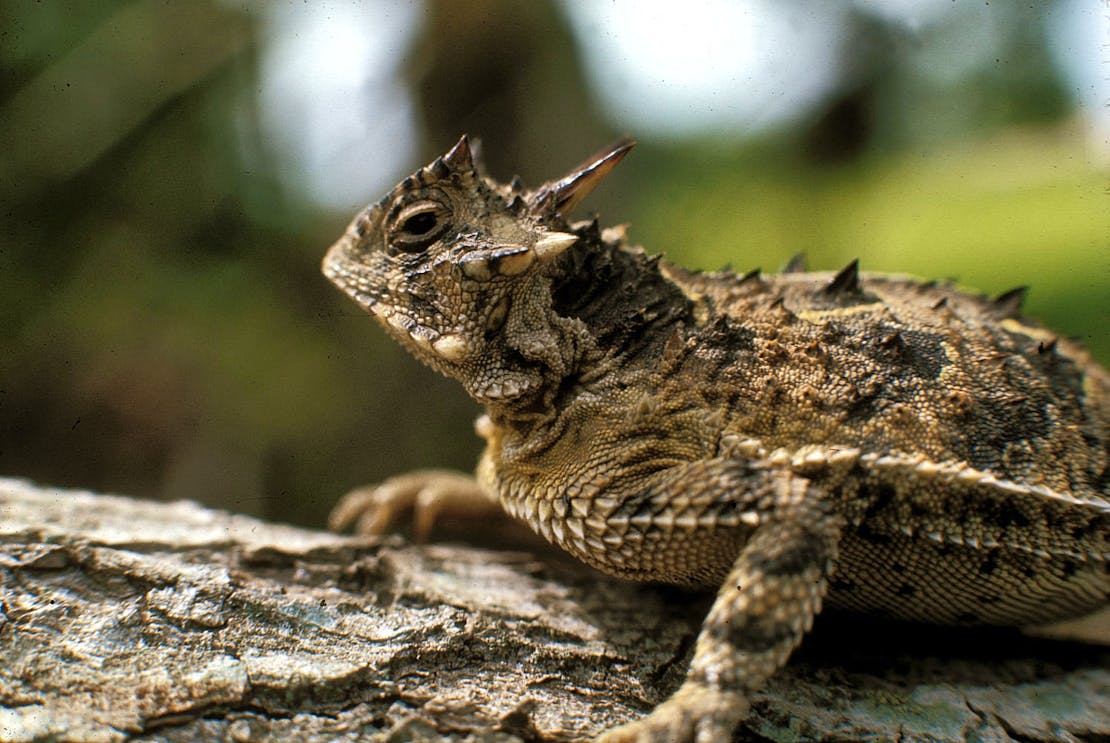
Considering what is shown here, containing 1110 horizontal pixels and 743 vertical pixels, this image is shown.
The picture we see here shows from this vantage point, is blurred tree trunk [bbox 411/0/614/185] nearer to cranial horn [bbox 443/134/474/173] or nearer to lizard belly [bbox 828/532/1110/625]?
cranial horn [bbox 443/134/474/173]

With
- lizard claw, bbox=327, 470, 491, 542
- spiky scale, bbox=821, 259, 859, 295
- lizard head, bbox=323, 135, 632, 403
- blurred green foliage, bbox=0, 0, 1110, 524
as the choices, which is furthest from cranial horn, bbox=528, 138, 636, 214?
blurred green foliage, bbox=0, 0, 1110, 524

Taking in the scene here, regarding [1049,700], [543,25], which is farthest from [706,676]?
[543,25]

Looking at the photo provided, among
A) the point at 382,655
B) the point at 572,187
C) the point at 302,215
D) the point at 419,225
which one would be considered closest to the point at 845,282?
the point at 572,187

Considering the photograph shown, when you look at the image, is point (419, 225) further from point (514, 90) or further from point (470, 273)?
point (514, 90)

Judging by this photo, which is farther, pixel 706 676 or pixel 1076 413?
pixel 1076 413

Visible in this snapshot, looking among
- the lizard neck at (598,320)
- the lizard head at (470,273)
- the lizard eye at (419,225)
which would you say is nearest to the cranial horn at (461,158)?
the lizard head at (470,273)

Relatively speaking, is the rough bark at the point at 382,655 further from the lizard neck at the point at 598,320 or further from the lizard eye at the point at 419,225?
the lizard eye at the point at 419,225

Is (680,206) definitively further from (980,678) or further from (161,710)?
(161,710)
